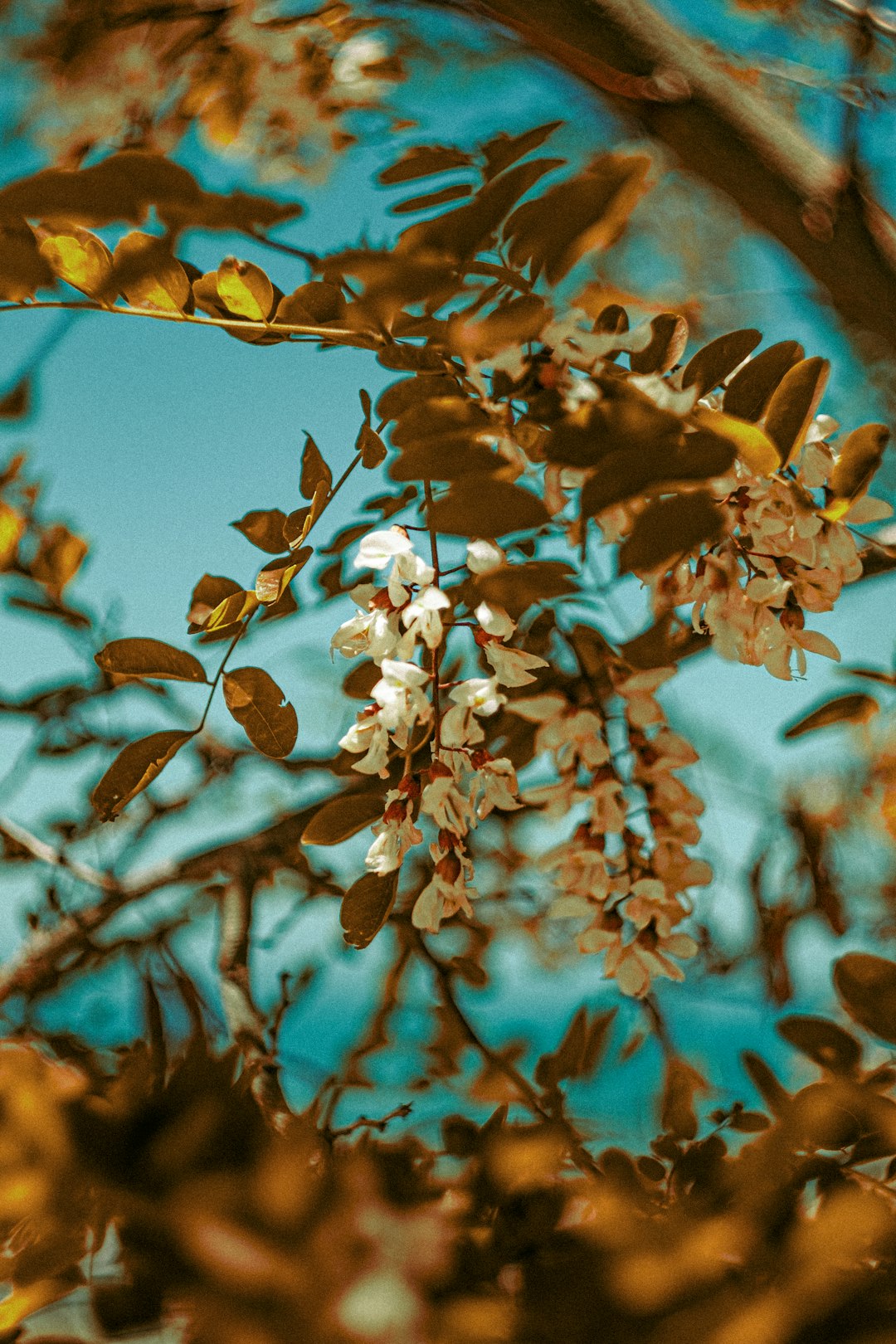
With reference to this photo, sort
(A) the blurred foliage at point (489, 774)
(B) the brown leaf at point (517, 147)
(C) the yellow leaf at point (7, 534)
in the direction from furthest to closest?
(C) the yellow leaf at point (7, 534) < (B) the brown leaf at point (517, 147) < (A) the blurred foliage at point (489, 774)

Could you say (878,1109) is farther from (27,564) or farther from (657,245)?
(657,245)

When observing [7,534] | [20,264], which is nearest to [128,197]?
[20,264]

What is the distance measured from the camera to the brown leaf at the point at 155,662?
38cm

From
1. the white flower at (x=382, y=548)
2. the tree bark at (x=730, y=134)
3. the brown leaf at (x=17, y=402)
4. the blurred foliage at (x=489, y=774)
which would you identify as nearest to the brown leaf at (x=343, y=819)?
the blurred foliage at (x=489, y=774)

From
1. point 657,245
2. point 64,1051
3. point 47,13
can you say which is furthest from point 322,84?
point 64,1051

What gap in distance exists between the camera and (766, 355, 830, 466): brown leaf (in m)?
0.33

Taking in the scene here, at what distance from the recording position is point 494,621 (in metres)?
0.36

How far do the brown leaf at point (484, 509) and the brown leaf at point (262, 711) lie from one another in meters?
0.13

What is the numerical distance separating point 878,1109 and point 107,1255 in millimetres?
245

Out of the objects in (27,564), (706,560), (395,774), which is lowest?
(27,564)

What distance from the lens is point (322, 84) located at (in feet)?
3.17

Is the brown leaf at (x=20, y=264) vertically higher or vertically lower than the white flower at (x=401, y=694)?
higher

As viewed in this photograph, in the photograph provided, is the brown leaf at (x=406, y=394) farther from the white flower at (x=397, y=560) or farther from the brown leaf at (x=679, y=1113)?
the brown leaf at (x=679, y=1113)

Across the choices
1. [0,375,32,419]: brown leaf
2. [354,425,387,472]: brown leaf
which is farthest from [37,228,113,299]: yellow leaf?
[0,375,32,419]: brown leaf
